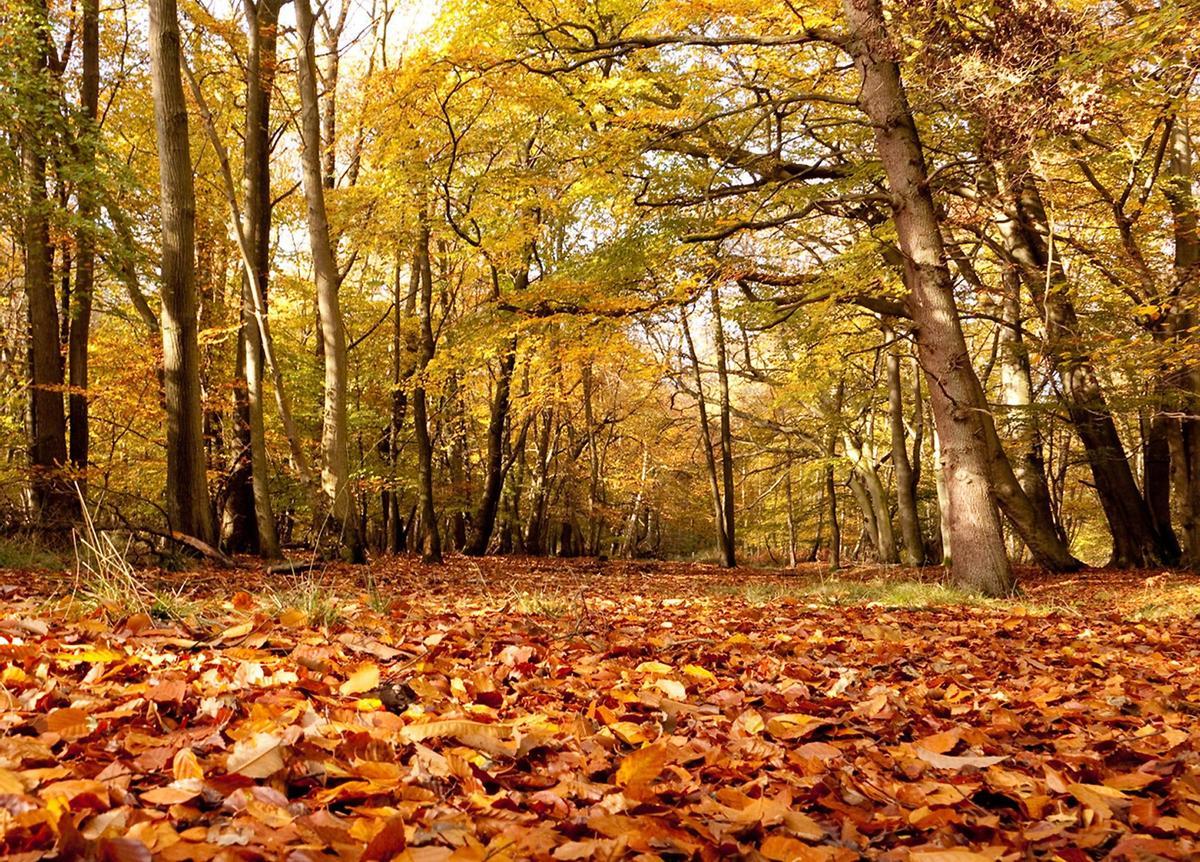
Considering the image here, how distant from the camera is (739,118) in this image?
417 inches

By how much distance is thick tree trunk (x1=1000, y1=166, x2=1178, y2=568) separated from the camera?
11016mm

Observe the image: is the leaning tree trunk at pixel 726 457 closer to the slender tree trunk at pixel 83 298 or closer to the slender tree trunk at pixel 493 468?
the slender tree trunk at pixel 493 468

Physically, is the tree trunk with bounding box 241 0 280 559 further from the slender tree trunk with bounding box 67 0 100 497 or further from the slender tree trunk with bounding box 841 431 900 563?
the slender tree trunk with bounding box 841 431 900 563

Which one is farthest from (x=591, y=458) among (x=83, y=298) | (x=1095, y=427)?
(x=83, y=298)

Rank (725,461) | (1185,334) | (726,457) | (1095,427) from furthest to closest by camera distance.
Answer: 1. (725,461)
2. (726,457)
3. (1095,427)
4. (1185,334)

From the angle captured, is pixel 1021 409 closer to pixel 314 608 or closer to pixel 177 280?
pixel 314 608

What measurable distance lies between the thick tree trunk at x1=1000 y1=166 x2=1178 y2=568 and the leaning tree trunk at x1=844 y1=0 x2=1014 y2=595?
4.73 meters

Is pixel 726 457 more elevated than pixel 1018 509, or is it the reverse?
pixel 726 457

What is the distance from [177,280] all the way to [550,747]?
7055 millimetres

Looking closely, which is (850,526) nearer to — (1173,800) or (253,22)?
(253,22)

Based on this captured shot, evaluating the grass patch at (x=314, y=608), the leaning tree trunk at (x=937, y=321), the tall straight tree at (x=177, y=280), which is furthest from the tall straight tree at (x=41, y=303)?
the leaning tree trunk at (x=937, y=321)

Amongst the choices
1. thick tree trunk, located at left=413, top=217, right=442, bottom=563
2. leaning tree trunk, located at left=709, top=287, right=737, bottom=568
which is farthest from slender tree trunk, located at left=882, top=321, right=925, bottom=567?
thick tree trunk, located at left=413, top=217, right=442, bottom=563

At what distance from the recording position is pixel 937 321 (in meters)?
6.96

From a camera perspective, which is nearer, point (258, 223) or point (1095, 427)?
point (258, 223)
